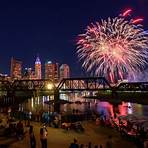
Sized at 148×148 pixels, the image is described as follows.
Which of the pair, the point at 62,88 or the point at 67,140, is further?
the point at 62,88

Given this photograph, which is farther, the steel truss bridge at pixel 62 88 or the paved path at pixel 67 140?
the steel truss bridge at pixel 62 88

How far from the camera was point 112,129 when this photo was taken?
51.1 meters

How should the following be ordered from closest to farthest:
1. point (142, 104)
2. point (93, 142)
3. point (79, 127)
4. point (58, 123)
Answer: point (93, 142) < point (79, 127) < point (58, 123) < point (142, 104)

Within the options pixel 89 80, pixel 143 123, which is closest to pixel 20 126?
pixel 143 123

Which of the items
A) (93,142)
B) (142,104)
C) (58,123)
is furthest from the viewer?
(142,104)

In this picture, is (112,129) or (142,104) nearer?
(112,129)

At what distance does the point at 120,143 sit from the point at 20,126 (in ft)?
37.3

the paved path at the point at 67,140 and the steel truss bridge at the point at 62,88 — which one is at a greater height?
the steel truss bridge at the point at 62,88

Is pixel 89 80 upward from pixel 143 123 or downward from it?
upward

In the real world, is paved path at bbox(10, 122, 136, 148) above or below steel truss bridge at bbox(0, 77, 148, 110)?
below

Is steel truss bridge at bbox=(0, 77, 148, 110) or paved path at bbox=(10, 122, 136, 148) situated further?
steel truss bridge at bbox=(0, 77, 148, 110)

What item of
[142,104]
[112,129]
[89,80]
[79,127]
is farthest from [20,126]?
[89,80]

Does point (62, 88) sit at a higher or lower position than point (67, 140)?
higher

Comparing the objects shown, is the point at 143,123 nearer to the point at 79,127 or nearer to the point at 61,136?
the point at 79,127
